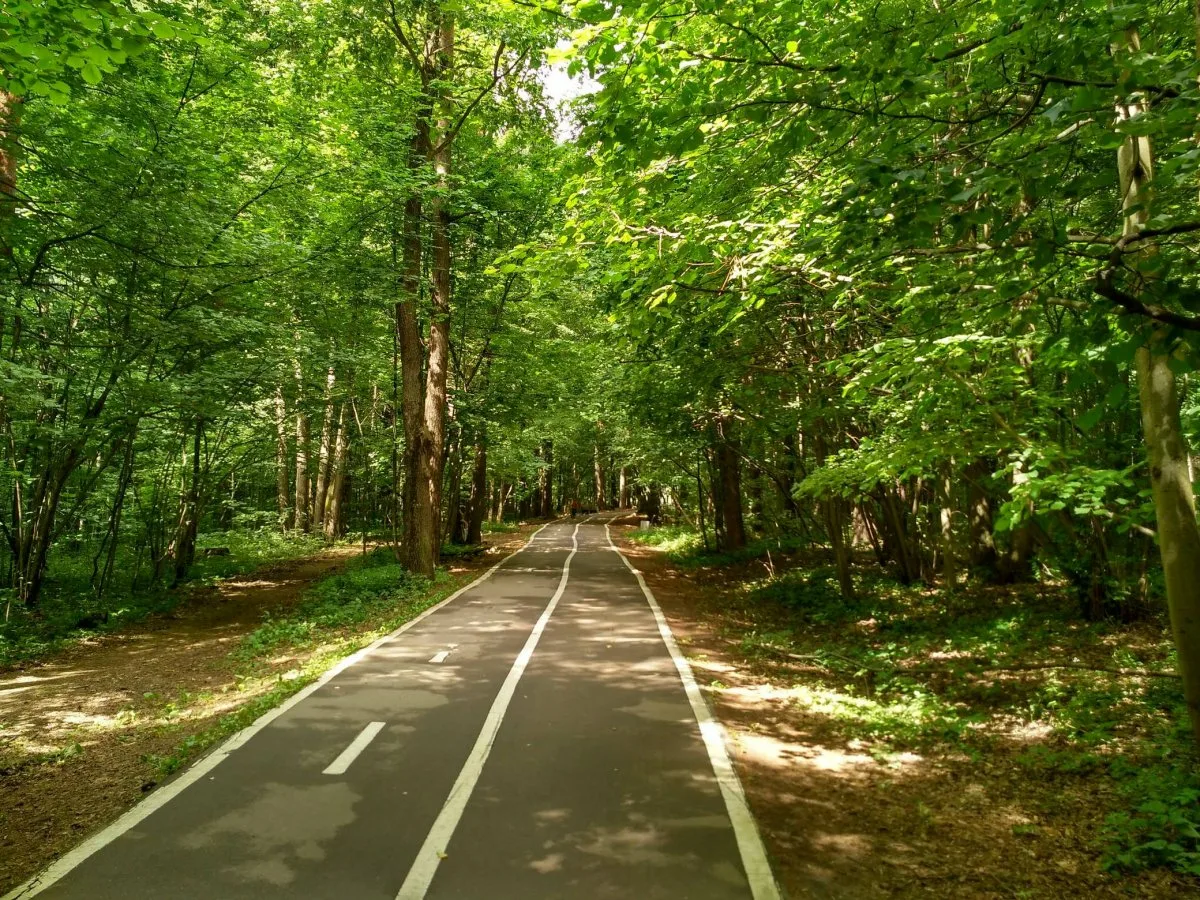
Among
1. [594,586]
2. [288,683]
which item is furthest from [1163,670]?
[594,586]

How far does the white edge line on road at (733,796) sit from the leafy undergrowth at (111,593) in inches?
398

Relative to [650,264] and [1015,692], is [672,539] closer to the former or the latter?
[1015,692]

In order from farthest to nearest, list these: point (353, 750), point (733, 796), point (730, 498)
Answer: point (730, 498)
point (353, 750)
point (733, 796)

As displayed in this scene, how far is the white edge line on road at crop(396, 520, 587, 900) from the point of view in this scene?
13.7 ft

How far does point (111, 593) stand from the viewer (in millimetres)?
14688

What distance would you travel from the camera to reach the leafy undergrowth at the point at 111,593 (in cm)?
1076

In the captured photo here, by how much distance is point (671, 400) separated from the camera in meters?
14.6

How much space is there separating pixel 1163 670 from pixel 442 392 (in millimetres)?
14793

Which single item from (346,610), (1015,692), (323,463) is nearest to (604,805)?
(1015,692)

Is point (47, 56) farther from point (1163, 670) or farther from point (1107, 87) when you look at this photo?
point (1163, 670)

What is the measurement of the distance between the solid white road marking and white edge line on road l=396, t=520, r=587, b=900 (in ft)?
3.43

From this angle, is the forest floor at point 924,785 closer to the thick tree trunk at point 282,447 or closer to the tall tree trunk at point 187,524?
the tall tree trunk at point 187,524

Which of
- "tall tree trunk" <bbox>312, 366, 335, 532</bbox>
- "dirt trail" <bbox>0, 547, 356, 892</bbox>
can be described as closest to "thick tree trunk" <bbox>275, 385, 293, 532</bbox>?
"tall tree trunk" <bbox>312, 366, 335, 532</bbox>

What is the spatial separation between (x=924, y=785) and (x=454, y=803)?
13.6ft
